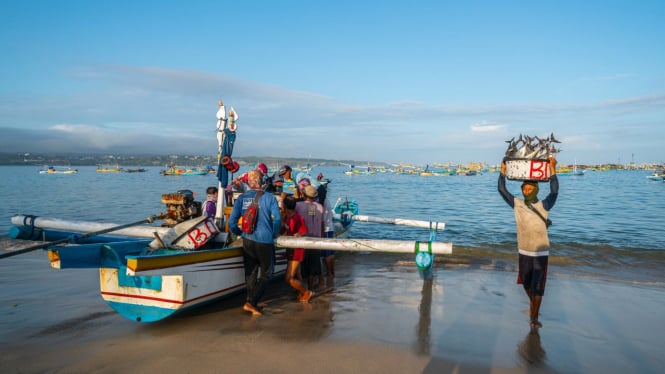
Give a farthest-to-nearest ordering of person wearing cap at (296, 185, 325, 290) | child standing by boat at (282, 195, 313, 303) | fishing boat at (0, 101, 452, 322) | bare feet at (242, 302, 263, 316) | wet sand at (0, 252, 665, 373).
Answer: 1. person wearing cap at (296, 185, 325, 290)
2. child standing by boat at (282, 195, 313, 303)
3. bare feet at (242, 302, 263, 316)
4. fishing boat at (0, 101, 452, 322)
5. wet sand at (0, 252, 665, 373)

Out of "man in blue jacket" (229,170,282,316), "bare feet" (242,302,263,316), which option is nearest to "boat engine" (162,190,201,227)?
"man in blue jacket" (229,170,282,316)

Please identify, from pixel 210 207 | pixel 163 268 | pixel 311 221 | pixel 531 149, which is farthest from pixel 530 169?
pixel 210 207

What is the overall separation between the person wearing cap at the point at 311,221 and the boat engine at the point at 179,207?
1.99 m

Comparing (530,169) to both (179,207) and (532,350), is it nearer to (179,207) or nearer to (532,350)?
(532,350)

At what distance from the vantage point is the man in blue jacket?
227 inches

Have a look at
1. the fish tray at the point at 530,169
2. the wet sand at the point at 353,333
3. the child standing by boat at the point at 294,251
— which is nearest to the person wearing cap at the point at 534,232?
the fish tray at the point at 530,169

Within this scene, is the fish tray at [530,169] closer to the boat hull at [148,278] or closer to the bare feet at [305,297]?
the bare feet at [305,297]

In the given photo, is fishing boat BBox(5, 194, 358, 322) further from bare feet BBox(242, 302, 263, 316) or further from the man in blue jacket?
bare feet BBox(242, 302, 263, 316)

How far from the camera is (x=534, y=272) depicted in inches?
212

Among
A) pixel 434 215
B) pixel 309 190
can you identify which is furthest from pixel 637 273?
pixel 434 215

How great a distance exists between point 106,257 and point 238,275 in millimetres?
1911

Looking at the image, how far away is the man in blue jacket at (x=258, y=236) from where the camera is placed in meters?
5.77

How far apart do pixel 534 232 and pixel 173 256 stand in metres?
4.77

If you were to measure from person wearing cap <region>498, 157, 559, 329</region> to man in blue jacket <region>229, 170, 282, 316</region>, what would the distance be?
132 inches
